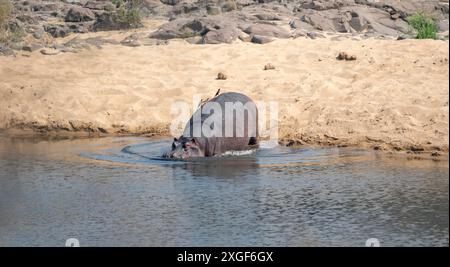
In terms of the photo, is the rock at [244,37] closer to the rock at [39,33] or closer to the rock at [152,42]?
the rock at [152,42]

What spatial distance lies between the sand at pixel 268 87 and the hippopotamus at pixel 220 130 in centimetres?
87

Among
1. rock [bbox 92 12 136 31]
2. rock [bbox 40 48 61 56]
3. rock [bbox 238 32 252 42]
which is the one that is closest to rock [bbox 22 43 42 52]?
rock [bbox 40 48 61 56]

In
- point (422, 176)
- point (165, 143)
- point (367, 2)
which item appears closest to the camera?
point (422, 176)

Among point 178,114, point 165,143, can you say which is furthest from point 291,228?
point 178,114

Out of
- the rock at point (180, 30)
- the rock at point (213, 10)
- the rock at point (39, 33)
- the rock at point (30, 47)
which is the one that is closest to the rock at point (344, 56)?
the rock at point (180, 30)

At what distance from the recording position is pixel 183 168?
11.9 meters

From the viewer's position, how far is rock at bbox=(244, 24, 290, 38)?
2112 cm

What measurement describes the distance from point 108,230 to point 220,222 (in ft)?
3.75

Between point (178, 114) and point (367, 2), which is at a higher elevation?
point (367, 2)

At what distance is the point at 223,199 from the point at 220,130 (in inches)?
122

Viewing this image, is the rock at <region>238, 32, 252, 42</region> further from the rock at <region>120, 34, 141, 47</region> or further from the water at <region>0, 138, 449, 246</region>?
the water at <region>0, 138, 449, 246</region>

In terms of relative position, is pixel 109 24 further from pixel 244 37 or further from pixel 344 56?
pixel 344 56
